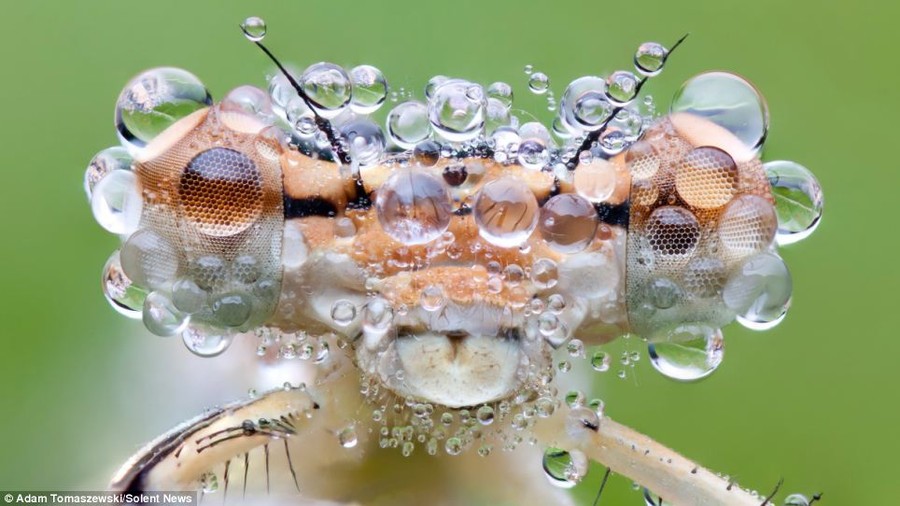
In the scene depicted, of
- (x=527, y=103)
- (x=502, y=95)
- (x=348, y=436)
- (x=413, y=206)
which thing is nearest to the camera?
(x=413, y=206)

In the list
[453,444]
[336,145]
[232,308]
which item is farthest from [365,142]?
[453,444]

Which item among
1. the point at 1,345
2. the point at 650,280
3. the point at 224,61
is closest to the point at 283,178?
the point at 650,280

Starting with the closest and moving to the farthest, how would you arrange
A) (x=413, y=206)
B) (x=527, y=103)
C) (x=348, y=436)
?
1. (x=413, y=206)
2. (x=348, y=436)
3. (x=527, y=103)

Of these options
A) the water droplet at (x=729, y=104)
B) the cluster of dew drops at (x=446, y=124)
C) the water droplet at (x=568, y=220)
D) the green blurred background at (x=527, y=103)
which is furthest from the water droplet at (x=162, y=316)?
the green blurred background at (x=527, y=103)

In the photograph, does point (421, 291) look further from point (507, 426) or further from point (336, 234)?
point (507, 426)

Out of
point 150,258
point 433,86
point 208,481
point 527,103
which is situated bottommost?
point 208,481

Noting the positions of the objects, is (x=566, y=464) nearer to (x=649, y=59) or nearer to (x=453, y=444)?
(x=453, y=444)
